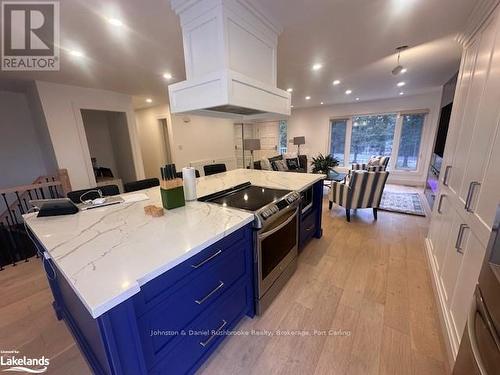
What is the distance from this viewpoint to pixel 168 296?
929 millimetres

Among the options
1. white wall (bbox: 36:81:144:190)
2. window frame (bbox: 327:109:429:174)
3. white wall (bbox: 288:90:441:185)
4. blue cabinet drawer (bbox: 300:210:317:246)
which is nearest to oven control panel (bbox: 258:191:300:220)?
blue cabinet drawer (bbox: 300:210:317:246)

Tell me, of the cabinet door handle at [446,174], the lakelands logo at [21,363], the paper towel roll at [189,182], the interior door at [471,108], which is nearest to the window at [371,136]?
the cabinet door handle at [446,174]

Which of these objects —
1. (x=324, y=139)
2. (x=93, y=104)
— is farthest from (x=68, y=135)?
(x=324, y=139)

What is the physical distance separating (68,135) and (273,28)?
151 inches

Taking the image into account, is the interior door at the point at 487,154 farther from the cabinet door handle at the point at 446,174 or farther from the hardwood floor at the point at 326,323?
the hardwood floor at the point at 326,323

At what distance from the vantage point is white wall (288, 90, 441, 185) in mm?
5297

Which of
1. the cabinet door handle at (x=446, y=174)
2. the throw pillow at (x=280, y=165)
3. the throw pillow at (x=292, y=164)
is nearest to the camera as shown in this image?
the cabinet door handle at (x=446, y=174)

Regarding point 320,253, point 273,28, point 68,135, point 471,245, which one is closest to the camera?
point 471,245

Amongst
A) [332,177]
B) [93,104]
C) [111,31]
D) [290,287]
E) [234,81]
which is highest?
[111,31]

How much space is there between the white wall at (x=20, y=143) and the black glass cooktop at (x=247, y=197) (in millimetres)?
3678

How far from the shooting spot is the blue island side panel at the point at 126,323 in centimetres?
72

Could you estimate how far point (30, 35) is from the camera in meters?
1.86

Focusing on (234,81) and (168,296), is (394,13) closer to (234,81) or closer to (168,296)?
(234,81)

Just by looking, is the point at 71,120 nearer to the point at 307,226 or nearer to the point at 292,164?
the point at 307,226
